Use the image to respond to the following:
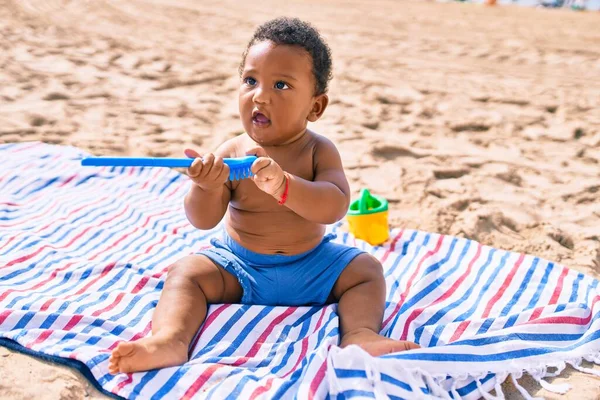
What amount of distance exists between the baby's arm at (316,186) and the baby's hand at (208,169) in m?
0.09

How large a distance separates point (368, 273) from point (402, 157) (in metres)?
1.71

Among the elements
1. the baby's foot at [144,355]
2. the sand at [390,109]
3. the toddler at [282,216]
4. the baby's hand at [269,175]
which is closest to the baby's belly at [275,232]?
the toddler at [282,216]

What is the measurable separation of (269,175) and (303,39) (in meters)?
0.50

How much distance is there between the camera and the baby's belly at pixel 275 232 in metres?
2.05

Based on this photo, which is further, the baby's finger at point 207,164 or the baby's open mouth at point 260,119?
the baby's open mouth at point 260,119

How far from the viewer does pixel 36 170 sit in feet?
10.2

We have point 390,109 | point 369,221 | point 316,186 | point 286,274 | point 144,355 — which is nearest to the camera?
point 144,355

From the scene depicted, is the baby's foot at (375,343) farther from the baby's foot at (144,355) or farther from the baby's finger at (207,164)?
the baby's finger at (207,164)

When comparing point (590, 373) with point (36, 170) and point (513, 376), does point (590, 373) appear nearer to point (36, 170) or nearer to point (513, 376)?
point (513, 376)

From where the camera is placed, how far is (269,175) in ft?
5.72

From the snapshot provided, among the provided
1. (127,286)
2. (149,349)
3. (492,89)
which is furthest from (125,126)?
(492,89)

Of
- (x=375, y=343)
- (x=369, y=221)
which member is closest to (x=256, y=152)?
(x=375, y=343)

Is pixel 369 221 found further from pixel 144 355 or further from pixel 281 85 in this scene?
pixel 144 355

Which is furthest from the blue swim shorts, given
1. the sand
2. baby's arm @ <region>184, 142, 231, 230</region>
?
the sand
